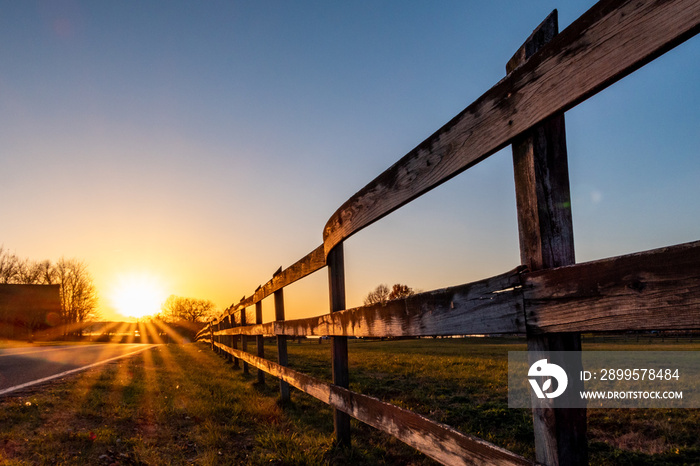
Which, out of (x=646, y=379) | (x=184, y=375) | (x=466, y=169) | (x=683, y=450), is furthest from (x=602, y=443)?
(x=184, y=375)

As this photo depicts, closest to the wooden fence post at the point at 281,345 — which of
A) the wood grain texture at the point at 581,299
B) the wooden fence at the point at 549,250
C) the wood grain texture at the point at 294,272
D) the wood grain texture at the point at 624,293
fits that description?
the wood grain texture at the point at 294,272

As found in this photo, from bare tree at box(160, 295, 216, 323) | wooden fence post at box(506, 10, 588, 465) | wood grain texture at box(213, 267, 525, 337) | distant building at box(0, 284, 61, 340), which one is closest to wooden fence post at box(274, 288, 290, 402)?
wood grain texture at box(213, 267, 525, 337)

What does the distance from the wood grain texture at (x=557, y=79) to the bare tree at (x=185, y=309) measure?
101 meters

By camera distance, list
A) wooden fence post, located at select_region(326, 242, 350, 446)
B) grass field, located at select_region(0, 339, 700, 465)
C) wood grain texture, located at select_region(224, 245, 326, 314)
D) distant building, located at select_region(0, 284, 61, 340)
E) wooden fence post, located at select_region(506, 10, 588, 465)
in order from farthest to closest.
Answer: distant building, located at select_region(0, 284, 61, 340)
wood grain texture, located at select_region(224, 245, 326, 314)
wooden fence post, located at select_region(326, 242, 350, 446)
grass field, located at select_region(0, 339, 700, 465)
wooden fence post, located at select_region(506, 10, 588, 465)

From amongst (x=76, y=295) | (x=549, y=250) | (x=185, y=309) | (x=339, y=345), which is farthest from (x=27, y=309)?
(x=549, y=250)

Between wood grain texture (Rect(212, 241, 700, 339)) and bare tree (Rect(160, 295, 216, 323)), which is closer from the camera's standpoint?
wood grain texture (Rect(212, 241, 700, 339))

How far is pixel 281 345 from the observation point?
5.30m

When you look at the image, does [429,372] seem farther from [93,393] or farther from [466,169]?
[466,169]

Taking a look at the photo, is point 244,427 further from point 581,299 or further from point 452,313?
point 581,299

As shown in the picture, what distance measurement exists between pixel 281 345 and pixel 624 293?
4618 mm

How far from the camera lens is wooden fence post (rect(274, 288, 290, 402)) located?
5.22 meters

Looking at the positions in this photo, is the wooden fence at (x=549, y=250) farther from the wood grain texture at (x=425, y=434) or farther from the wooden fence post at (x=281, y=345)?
the wooden fence post at (x=281, y=345)

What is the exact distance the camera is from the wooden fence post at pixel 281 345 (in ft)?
17.1

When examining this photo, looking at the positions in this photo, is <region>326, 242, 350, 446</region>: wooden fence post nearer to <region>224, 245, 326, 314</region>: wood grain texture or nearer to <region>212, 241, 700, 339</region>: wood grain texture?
<region>224, 245, 326, 314</region>: wood grain texture
